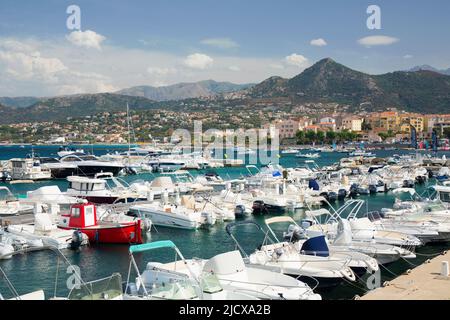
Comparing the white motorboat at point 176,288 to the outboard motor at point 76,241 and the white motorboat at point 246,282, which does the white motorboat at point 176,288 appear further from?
the outboard motor at point 76,241

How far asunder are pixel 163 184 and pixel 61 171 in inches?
1006

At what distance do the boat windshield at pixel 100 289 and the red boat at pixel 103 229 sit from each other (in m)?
11.5

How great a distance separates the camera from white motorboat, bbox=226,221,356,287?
46.1 feet

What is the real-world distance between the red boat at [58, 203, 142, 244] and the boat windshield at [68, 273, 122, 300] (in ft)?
37.6

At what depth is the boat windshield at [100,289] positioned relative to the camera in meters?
9.59

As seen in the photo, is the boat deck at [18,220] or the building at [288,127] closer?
the boat deck at [18,220]

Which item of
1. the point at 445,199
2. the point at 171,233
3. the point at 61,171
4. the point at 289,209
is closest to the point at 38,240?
the point at 171,233

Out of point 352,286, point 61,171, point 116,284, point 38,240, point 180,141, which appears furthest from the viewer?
point 180,141

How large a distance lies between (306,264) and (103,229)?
9.97m

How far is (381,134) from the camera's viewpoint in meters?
152

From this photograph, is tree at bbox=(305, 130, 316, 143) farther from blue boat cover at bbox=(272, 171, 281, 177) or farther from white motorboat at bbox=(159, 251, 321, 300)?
white motorboat at bbox=(159, 251, 321, 300)

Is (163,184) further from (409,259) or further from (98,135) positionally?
(98,135)

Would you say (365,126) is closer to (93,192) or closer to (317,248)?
(93,192)

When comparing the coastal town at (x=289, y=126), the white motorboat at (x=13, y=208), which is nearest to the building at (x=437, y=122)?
the coastal town at (x=289, y=126)
